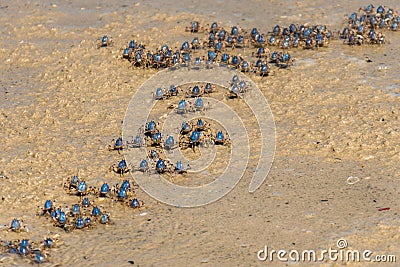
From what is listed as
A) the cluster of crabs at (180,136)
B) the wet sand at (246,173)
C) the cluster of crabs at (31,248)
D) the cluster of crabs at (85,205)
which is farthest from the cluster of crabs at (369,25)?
the cluster of crabs at (31,248)

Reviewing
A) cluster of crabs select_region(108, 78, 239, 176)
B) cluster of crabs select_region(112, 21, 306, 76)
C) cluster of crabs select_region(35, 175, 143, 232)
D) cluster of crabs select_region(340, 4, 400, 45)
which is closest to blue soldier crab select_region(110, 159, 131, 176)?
cluster of crabs select_region(108, 78, 239, 176)

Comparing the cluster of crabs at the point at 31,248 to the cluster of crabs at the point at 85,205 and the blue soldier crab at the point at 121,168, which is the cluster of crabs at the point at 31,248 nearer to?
the cluster of crabs at the point at 85,205

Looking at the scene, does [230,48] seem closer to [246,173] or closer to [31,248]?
[246,173]

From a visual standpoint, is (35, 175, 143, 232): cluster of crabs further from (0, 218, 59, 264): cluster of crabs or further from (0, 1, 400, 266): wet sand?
(0, 218, 59, 264): cluster of crabs

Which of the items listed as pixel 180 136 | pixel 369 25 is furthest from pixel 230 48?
pixel 180 136

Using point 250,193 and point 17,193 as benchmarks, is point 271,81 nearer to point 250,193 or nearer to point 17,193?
point 250,193

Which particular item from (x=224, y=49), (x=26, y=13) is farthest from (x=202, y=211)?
(x=26, y=13)
